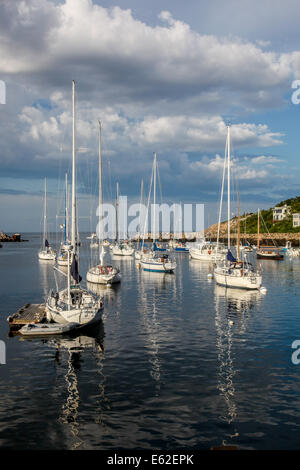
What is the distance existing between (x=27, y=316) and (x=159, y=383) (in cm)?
1677

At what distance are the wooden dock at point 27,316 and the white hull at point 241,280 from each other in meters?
23.9

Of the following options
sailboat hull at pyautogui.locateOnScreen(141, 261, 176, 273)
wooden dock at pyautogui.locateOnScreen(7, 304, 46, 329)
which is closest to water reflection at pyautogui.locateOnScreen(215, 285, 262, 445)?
wooden dock at pyautogui.locateOnScreen(7, 304, 46, 329)

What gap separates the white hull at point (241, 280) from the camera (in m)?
48.6

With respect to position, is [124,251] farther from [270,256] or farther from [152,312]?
[152,312]

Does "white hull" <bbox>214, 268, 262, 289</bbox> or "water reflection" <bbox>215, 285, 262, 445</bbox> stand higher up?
"white hull" <bbox>214, 268, 262, 289</bbox>

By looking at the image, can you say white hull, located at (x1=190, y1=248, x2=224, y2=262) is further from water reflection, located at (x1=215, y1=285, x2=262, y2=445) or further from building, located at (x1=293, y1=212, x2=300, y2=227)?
building, located at (x1=293, y1=212, x2=300, y2=227)

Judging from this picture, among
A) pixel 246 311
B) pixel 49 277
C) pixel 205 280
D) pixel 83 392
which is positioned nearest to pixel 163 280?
pixel 205 280

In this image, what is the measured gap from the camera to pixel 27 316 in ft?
108

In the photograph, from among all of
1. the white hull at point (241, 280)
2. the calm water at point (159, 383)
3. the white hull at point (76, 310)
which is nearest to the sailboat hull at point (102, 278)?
the white hull at point (241, 280)

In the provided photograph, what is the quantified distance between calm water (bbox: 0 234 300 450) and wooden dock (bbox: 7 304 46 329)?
95cm

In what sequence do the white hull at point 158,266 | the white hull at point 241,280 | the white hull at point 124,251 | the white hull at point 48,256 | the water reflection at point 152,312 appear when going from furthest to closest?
the white hull at point 124,251
the white hull at point 48,256
the white hull at point 158,266
the white hull at point 241,280
the water reflection at point 152,312

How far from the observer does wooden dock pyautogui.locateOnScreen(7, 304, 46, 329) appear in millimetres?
30891

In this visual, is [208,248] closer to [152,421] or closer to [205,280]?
[205,280]

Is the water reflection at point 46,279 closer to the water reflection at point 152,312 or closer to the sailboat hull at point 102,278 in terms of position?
the sailboat hull at point 102,278
